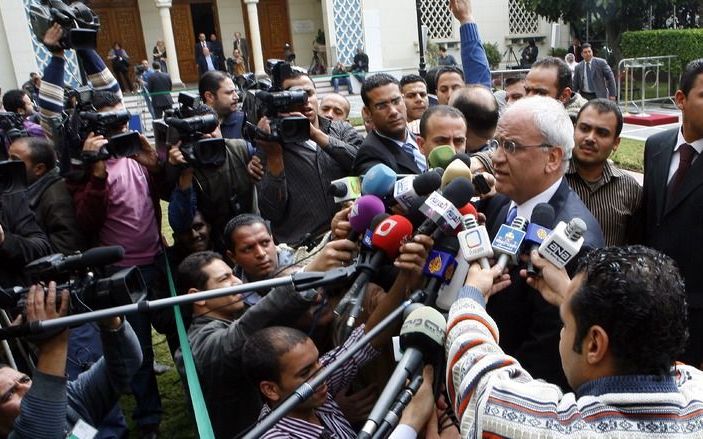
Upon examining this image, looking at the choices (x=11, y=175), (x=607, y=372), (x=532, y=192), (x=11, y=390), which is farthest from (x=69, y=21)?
(x=607, y=372)

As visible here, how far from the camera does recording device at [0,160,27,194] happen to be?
6.81 ft

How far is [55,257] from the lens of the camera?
1.65m

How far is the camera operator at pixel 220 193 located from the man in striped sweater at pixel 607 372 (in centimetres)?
192

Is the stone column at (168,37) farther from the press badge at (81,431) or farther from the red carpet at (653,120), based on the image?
the press badge at (81,431)

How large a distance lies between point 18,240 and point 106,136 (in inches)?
23.5

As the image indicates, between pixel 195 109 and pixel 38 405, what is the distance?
5.14ft

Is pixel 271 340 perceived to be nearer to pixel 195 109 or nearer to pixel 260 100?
pixel 260 100

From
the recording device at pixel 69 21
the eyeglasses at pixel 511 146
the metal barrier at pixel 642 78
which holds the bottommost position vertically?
the metal barrier at pixel 642 78

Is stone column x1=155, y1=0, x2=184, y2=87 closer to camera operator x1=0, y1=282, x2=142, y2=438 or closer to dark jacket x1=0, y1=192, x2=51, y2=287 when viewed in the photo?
dark jacket x1=0, y1=192, x2=51, y2=287

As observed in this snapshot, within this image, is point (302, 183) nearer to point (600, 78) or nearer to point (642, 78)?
point (600, 78)

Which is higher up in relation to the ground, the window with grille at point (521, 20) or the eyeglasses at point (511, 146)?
the window with grille at point (521, 20)

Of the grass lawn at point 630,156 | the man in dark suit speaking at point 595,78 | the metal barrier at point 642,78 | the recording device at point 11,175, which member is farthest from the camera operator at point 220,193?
the metal barrier at point 642,78

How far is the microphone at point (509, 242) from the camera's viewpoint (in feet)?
4.87

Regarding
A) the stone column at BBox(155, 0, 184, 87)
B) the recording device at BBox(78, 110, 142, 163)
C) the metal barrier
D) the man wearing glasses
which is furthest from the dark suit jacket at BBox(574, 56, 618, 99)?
the stone column at BBox(155, 0, 184, 87)
